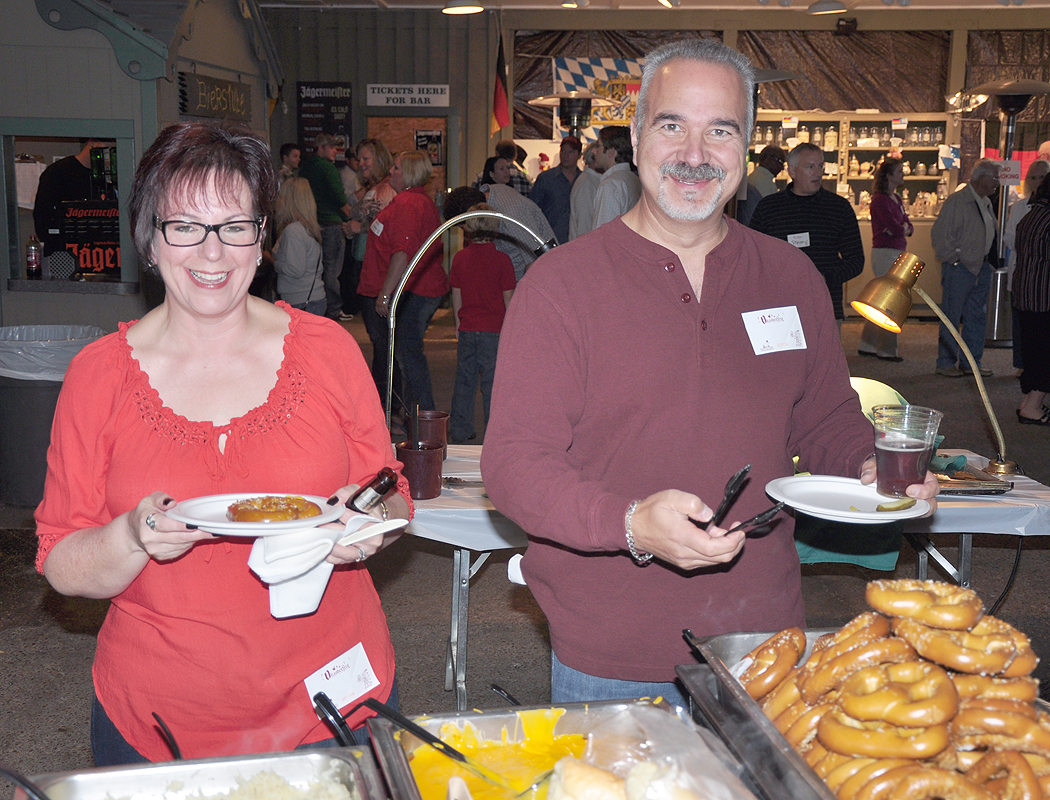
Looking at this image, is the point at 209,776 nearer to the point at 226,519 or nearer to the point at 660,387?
the point at 226,519

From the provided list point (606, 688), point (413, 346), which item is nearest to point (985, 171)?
point (413, 346)

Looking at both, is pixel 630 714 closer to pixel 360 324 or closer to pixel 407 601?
pixel 407 601

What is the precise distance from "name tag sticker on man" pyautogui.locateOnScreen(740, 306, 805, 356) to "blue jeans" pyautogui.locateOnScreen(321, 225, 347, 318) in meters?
8.53

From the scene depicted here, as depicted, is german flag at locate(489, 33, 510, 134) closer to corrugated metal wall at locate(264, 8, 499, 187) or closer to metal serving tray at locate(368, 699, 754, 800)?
corrugated metal wall at locate(264, 8, 499, 187)

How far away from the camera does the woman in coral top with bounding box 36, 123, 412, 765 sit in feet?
4.99

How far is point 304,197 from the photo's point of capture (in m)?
6.54

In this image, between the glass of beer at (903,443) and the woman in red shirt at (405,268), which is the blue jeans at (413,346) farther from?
the glass of beer at (903,443)

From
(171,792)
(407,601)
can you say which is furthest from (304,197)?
(171,792)

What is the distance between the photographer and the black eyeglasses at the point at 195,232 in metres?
1.55

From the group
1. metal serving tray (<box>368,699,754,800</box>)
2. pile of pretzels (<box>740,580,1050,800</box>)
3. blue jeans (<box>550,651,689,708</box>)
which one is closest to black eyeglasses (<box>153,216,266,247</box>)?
metal serving tray (<box>368,699,754,800</box>)

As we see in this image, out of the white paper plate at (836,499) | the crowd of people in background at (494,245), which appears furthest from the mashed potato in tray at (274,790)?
the crowd of people in background at (494,245)

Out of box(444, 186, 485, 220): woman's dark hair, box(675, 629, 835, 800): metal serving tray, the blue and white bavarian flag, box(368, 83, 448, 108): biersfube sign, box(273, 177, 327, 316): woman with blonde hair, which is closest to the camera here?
box(675, 629, 835, 800): metal serving tray

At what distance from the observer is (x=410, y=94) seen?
1234cm

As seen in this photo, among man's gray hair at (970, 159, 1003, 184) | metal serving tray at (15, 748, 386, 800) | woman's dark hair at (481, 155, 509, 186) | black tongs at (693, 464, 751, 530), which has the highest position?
man's gray hair at (970, 159, 1003, 184)
